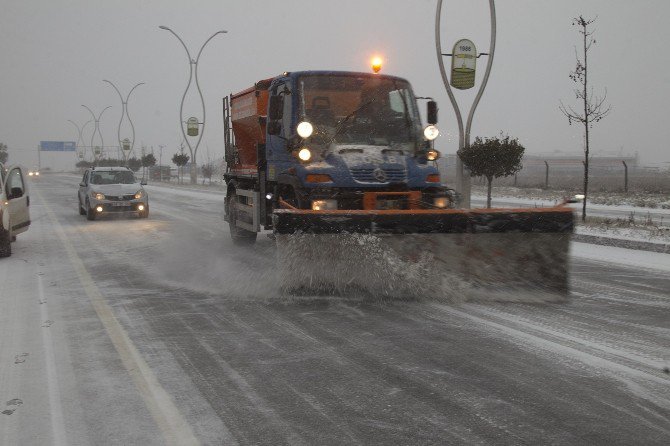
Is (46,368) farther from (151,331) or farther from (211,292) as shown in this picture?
(211,292)

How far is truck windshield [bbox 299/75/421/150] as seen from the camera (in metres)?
8.45

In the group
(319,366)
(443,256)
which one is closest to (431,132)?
(443,256)

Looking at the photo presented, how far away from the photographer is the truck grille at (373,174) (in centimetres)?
782

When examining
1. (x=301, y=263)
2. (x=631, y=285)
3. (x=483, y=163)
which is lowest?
(x=631, y=285)

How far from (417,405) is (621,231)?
1113cm

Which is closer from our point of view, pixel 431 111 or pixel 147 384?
pixel 147 384

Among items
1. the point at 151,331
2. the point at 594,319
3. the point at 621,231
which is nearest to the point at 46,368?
the point at 151,331

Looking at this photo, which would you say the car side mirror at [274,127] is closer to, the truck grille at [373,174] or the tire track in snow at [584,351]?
the truck grille at [373,174]

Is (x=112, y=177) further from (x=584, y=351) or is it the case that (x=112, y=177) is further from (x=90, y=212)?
(x=584, y=351)

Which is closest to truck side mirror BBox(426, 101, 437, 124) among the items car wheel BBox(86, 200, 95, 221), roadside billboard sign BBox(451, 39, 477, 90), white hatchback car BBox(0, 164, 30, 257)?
white hatchback car BBox(0, 164, 30, 257)

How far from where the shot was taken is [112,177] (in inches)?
753


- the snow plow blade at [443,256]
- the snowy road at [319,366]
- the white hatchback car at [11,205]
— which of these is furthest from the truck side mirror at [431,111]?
the white hatchback car at [11,205]

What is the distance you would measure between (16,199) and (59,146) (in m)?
119

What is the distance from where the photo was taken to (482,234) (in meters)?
6.92
